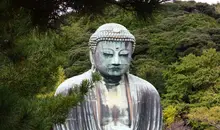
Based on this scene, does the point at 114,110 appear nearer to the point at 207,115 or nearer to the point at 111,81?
the point at 111,81

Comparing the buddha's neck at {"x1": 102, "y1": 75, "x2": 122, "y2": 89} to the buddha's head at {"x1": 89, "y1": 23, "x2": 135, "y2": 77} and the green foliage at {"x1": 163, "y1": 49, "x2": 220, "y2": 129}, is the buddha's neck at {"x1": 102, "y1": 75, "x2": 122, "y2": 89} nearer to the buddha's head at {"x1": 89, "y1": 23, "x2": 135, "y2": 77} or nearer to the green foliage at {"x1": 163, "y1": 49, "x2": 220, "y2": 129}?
the buddha's head at {"x1": 89, "y1": 23, "x2": 135, "y2": 77}

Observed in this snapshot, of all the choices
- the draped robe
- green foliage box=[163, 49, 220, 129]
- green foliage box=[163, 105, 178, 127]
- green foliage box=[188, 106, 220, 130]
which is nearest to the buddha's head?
the draped robe

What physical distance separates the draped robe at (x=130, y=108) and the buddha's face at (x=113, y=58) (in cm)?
14

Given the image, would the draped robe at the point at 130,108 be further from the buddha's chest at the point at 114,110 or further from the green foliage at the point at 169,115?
the green foliage at the point at 169,115

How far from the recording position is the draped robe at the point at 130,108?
188 inches

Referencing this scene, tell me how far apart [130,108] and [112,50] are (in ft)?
1.74

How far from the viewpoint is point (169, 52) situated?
1109 inches

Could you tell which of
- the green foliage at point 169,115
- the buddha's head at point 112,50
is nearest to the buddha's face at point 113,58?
the buddha's head at point 112,50

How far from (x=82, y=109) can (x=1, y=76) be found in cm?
134

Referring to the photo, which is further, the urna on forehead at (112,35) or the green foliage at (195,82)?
the green foliage at (195,82)

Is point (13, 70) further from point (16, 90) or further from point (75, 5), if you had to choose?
point (75, 5)

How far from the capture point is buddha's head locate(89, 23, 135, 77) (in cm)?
482

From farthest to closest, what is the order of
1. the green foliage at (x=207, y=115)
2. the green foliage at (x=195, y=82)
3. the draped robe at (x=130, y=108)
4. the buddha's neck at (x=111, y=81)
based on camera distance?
Result: the green foliage at (x=195, y=82) → the green foliage at (x=207, y=115) → the buddha's neck at (x=111, y=81) → the draped robe at (x=130, y=108)

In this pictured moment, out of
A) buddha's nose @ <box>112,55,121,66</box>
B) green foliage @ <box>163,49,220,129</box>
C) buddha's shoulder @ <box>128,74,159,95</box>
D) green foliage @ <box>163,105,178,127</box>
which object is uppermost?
buddha's nose @ <box>112,55,121,66</box>
